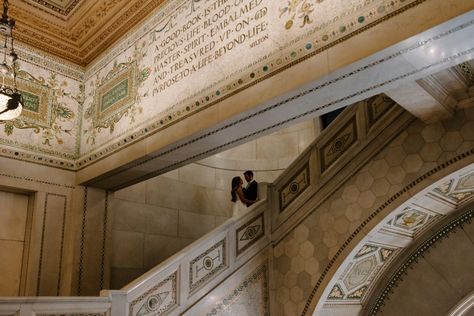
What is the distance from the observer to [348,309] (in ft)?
20.7

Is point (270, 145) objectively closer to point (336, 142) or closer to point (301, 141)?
point (301, 141)

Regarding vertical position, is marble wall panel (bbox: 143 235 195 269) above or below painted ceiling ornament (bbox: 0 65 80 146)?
below

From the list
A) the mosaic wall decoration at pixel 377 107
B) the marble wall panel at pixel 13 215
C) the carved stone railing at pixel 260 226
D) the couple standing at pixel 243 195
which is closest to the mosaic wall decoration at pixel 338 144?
the carved stone railing at pixel 260 226

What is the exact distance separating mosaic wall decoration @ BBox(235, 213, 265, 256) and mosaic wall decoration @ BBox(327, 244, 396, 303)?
1135 millimetres

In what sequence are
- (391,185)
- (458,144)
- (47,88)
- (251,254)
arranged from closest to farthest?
(458,144)
(391,185)
(251,254)
(47,88)

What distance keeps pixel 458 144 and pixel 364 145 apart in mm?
1037

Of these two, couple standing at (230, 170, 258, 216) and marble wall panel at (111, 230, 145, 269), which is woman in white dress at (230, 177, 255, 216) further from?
marble wall panel at (111, 230, 145, 269)

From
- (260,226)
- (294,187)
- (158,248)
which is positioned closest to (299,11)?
(294,187)

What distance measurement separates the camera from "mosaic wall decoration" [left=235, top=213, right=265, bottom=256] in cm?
614

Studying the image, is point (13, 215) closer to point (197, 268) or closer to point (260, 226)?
point (197, 268)

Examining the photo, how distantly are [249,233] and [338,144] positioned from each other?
1.58 metres

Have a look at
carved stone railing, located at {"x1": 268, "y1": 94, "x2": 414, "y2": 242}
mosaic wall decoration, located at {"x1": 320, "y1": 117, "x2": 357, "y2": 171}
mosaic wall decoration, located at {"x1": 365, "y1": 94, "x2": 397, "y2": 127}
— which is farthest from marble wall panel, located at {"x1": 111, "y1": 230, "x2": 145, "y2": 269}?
mosaic wall decoration, located at {"x1": 365, "y1": 94, "x2": 397, "y2": 127}

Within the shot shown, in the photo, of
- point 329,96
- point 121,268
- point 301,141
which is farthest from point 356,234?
point 301,141

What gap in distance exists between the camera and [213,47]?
16.9 ft
